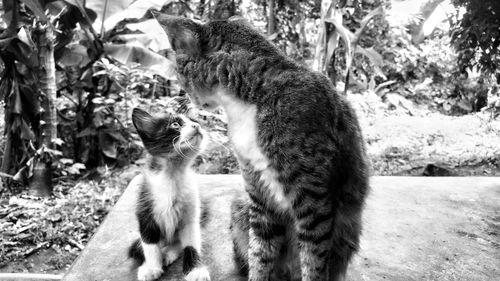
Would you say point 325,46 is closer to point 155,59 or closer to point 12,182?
point 155,59

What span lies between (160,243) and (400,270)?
1.23 metres

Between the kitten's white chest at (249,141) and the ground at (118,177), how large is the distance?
262 centimetres

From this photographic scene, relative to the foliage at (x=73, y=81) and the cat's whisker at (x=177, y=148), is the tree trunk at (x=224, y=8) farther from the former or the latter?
the cat's whisker at (x=177, y=148)

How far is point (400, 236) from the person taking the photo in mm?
2674

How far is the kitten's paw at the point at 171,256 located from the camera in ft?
7.36

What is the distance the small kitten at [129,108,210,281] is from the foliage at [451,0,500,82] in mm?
2382

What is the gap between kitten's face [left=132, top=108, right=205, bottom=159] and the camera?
215 cm

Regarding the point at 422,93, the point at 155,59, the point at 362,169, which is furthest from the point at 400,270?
the point at 422,93

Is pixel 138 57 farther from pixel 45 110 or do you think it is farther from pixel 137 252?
pixel 137 252

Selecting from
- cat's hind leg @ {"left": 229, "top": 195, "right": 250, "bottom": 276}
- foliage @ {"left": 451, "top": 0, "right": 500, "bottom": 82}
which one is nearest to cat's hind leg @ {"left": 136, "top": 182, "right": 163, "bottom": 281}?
cat's hind leg @ {"left": 229, "top": 195, "right": 250, "bottom": 276}

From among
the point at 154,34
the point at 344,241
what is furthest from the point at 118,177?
the point at 344,241

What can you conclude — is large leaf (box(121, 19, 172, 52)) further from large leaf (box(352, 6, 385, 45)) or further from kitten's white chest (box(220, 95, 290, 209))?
kitten's white chest (box(220, 95, 290, 209))

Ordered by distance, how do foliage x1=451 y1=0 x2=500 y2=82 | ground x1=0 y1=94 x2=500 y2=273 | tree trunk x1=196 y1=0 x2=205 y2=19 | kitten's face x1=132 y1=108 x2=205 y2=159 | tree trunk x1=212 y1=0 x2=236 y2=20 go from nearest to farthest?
kitten's face x1=132 y1=108 x2=205 y2=159
foliage x1=451 y1=0 x2=500 y2=82
ground x1=0 y1=94 x2=500 y2=273
tree trunk x1=212 y1=0 x2=236 y2=20
tree trunk x1=196 y1=0 x2=205 y2=19

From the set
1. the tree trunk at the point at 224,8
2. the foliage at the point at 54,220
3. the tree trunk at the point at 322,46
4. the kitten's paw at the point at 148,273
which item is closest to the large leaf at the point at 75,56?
the foliage at the point at 54,220
